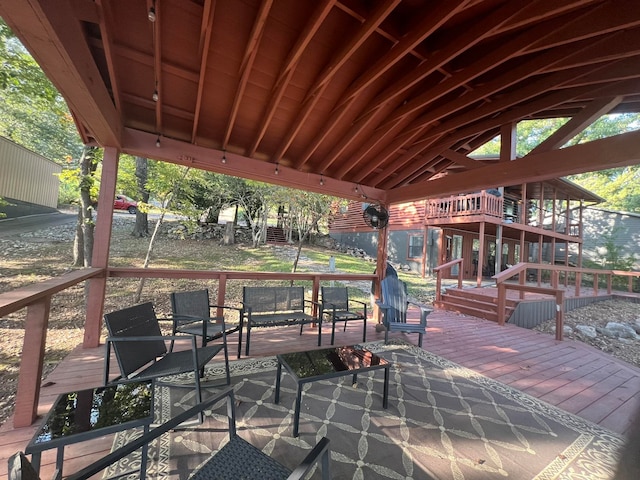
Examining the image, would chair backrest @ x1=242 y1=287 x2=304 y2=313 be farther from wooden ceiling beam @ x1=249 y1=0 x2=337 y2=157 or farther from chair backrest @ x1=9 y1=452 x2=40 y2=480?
chair backrest @ x1=9 y1=452 x2=40 y2=480

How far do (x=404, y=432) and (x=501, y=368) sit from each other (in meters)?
2.15

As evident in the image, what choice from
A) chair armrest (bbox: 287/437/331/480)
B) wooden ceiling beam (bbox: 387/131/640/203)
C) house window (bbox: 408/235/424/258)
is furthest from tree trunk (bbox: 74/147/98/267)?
house window (bbox: 408/235/424/258)

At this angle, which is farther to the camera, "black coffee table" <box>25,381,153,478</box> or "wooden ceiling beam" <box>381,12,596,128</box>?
"wooden ceiling beam" <box>381,12,596,128</box>

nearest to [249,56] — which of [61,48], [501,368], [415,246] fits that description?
[61,48]

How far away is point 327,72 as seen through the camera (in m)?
2.49

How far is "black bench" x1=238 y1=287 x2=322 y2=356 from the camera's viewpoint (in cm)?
354

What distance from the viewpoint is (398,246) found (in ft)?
48.2

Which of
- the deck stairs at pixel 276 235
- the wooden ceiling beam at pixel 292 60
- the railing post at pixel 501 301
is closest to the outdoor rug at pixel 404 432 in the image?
the wooden ceiling beam at pixel 292 60

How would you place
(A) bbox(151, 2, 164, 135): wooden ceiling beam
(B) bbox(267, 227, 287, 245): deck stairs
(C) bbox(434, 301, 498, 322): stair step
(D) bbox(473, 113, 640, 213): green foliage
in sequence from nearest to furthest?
(A) bbox(151, 2, 164, 135): wooden ceiling beam, (C) bbox(434, 301, 498, 322): stair step, (D) bbox(473, 113, 640, 213): green foliage, (B) bbox(267, 227, 287, 245): deck stairs

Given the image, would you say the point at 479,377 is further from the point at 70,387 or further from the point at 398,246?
the point at 398,246

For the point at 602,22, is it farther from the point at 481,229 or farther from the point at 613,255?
the point at 613,255

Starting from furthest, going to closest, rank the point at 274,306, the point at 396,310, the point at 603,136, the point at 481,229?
the point at 603,136, the point at 481,229, the point at 396,310, the point at 274,306

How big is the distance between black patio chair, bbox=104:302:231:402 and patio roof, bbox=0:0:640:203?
1.75 metres

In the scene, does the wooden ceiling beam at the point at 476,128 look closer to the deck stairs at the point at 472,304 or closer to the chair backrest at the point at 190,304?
the chair backrest at the point at 190,304
